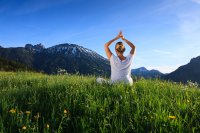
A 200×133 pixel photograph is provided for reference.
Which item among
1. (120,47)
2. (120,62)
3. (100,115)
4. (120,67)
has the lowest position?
(100,115)

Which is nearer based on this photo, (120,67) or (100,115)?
(100,115)

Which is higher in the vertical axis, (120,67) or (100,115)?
(120,67)

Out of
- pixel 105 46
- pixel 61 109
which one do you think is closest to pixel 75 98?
pixel 61 109

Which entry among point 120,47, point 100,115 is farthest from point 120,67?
point 100,115

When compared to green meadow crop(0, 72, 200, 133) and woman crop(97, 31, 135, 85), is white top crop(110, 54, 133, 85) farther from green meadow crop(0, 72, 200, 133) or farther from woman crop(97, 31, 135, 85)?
green meadow crop(0, 72, 200, 133)

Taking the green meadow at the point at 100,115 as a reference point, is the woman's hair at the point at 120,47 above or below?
above

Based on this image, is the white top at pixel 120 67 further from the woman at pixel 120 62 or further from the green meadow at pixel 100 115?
the green meadow at pixel 100 115

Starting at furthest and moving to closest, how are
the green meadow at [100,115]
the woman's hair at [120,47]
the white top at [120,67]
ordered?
1. the woman's hair at [120,47]
2. the white top at [120,67]
3. the green meadow at [100,115]

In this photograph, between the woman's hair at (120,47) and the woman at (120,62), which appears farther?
the woman's hair at (120,47)

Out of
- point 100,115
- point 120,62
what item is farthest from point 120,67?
point 100,115

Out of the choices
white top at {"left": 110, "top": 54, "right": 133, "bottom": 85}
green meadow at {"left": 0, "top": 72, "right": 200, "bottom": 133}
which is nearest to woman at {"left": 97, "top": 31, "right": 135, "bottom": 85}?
white top at {"left": 110, "top": 54, "right": 133, "bottom": 85}

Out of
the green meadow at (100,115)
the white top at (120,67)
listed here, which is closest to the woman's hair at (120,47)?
the white top at (120,67)

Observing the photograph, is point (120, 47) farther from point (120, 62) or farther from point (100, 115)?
point (100, 115)

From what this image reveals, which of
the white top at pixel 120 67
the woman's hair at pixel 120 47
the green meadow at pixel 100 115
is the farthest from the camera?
the woman's hair at pixel 120 47
